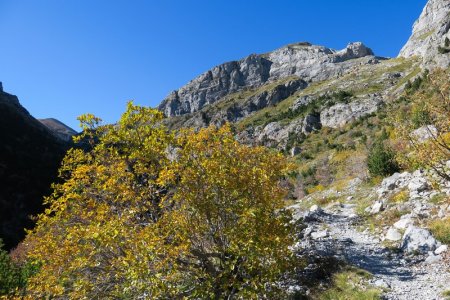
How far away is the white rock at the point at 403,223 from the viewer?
14.7 metres

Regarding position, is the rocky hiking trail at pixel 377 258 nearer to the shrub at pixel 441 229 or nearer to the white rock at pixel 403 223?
the white rock at pixel 403 223

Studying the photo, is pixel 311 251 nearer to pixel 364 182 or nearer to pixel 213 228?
pixel 213 228

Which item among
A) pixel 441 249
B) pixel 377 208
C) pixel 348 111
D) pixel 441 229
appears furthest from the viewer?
pixel 348 111

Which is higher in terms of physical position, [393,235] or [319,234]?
[393,235]

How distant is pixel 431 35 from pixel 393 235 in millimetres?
109994

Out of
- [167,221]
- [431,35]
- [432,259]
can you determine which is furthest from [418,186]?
[431,35]

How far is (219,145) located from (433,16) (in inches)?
7811

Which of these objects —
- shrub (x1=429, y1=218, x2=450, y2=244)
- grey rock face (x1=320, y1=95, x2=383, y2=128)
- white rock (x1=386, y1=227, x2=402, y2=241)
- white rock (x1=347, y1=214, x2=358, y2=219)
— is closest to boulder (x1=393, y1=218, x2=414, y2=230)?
white rock (x1=386, y1=227, x2=402, y2=241)

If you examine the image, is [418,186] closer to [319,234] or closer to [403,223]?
[403,223]

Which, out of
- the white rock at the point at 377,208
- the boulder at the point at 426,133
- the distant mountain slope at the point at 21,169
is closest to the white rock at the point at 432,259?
the boulder at the point at 426,133

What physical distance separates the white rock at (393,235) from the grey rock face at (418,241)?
0.87 m

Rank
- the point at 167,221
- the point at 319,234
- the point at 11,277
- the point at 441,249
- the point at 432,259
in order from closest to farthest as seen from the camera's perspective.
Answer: the point at 167,221, the point at 432,259, the point at 441,249, the point at 11,277, the point at 319,234

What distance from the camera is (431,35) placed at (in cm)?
10169

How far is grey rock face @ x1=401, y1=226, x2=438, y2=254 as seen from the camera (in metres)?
12.2
